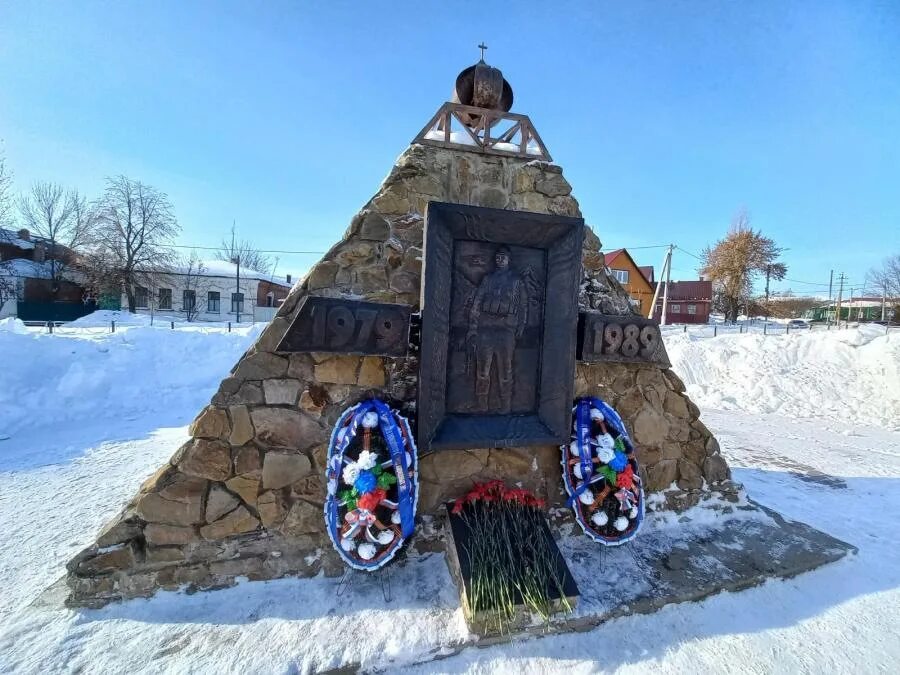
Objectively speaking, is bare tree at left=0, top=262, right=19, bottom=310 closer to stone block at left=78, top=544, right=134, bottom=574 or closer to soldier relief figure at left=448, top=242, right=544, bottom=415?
stone block at left=78, top=544, right=134, bottom=574

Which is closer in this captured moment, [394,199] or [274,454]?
[274,454]

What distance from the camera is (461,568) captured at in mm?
2230

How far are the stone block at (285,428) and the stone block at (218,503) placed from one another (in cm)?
37

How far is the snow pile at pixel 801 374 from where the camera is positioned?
7867mm

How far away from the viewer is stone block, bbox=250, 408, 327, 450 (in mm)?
2438

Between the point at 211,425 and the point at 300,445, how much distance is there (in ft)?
1.74

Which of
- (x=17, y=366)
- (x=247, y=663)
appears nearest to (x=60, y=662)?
(x=247, y=663)

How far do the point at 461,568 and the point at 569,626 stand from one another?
659 mm

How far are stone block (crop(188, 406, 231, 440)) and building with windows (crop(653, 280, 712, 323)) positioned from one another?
35936 millimetres

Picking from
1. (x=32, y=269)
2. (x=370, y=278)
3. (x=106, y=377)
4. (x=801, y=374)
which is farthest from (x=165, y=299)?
(x=801, y=374)

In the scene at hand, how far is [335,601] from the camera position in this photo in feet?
7.36

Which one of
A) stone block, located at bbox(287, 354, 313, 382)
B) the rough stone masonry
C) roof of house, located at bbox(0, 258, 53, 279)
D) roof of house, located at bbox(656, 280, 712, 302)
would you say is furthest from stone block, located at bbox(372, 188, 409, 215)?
roof of house, located at bbox(656, 280, 712, 302)

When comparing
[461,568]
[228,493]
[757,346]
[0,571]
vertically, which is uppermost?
[757,346]

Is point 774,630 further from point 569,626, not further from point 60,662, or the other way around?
point 60,662
